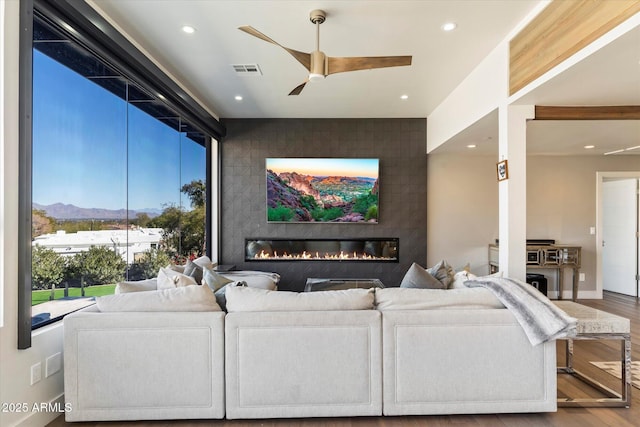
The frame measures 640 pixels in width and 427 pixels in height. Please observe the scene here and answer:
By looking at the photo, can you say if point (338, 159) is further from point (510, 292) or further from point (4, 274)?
point (4, 274)

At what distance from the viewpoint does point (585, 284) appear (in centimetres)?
573

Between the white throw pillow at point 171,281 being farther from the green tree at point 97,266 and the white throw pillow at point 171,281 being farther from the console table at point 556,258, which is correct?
the console table at point 556,258

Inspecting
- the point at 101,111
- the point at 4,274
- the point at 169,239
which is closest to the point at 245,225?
the point at 169,239

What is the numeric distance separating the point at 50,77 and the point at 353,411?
3.08m

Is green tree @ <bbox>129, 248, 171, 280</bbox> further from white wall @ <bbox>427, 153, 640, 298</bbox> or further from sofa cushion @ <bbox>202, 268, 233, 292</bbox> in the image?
white wall @ <bbox>427, 153, 640, 298</bbox>

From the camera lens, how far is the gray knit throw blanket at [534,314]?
206cm

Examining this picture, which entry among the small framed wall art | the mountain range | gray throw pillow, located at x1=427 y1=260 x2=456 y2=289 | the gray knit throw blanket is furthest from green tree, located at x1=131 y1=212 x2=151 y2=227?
the small framed wall art

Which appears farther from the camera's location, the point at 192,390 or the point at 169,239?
the point at 169,239

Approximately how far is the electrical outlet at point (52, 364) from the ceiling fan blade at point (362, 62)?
266cm

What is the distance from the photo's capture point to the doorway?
19.3 ft

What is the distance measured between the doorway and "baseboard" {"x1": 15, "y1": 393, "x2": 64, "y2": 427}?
717cm

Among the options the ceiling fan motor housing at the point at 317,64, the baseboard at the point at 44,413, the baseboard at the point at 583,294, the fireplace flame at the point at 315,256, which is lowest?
the baseboard at the point at 583,294

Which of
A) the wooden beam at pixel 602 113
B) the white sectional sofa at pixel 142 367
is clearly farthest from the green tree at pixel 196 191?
the wooden beam at pixel 602 113

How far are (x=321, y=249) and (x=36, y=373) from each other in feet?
13.4
